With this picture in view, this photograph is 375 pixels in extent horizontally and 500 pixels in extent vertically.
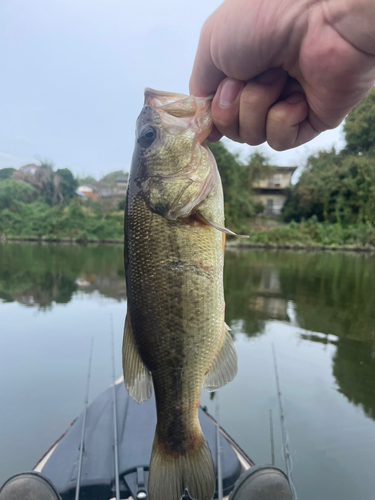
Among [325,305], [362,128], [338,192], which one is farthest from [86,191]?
[325,305]

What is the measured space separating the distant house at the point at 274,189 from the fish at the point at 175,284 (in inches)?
1473

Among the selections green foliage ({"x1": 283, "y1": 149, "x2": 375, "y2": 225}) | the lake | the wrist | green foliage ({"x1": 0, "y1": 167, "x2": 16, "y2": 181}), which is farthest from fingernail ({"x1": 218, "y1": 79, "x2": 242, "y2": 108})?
green foliage ({"x1": 283, "y1": 149, "x2": 375, "y2": 225})

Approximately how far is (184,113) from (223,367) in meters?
1.12

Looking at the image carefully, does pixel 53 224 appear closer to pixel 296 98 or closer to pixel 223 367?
pixel 223 367

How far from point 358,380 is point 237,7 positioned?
674cm

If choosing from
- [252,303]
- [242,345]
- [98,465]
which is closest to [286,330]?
[242,345]

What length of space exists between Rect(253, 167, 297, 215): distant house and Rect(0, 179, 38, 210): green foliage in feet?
76.0

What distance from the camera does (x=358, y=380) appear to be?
6.38 m

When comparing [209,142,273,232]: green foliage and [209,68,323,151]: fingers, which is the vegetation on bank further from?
[209,68,323,151]: fingers

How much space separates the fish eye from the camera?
1552mm

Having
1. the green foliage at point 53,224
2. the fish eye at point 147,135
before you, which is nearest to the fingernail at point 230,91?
the fish eye at point 147,135

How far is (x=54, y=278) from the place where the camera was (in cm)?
1562

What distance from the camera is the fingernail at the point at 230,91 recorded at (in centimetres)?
141

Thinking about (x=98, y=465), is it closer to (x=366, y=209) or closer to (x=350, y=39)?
(x=350, y=39)
